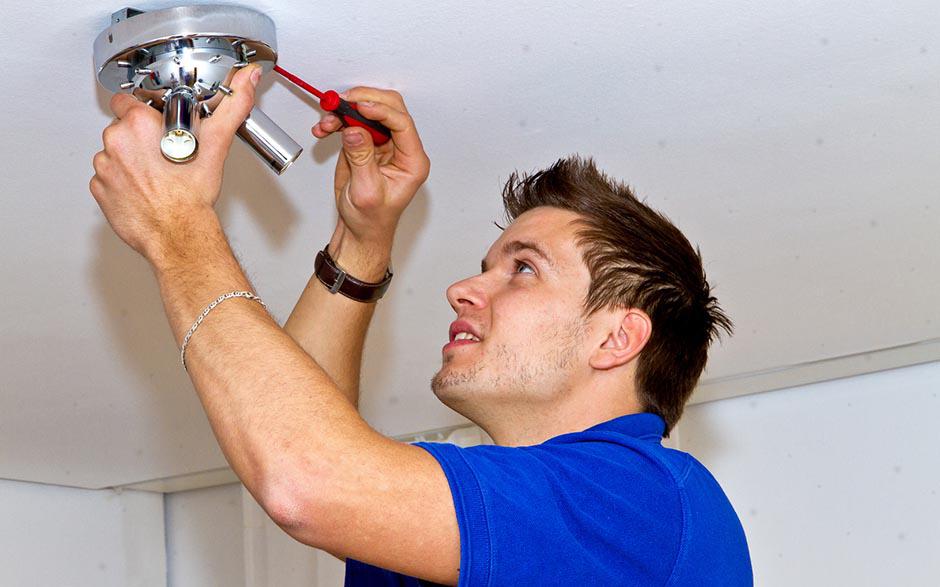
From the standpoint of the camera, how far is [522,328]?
1542 mm

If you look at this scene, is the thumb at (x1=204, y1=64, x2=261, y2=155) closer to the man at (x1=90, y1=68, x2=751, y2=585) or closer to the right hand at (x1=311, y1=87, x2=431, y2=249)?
the man at (x1=90, y1=68, x2=751, y2=585)

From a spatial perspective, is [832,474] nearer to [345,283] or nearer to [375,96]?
[345,283]

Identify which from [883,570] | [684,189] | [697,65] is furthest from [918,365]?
[697,65]

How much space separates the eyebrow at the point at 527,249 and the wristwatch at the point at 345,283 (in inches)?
7.2

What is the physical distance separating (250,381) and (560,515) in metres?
0.31

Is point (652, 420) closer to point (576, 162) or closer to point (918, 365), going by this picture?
point (576, 162)

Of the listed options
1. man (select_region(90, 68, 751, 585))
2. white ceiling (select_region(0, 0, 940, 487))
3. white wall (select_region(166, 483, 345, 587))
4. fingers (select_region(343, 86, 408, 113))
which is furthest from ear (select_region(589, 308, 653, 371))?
white wall (select_region(166, 483, 345, 587))

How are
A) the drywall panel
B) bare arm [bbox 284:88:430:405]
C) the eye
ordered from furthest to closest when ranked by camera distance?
the drywall panel
the eye
bare arm [bbox 284:88:430:405]

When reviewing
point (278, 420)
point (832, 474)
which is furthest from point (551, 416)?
point (832, 474)

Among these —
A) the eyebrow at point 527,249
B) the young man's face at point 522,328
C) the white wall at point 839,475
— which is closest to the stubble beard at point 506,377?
the young man's face at point 522,328

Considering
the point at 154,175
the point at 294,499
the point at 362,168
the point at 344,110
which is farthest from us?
the point at 362,168

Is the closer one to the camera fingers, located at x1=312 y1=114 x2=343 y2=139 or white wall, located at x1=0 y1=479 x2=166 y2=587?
fingers, located at x1=312 y1=114 x2=343 y2=139

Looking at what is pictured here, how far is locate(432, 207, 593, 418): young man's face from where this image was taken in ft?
5.00

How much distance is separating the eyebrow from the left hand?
18.2 inches
